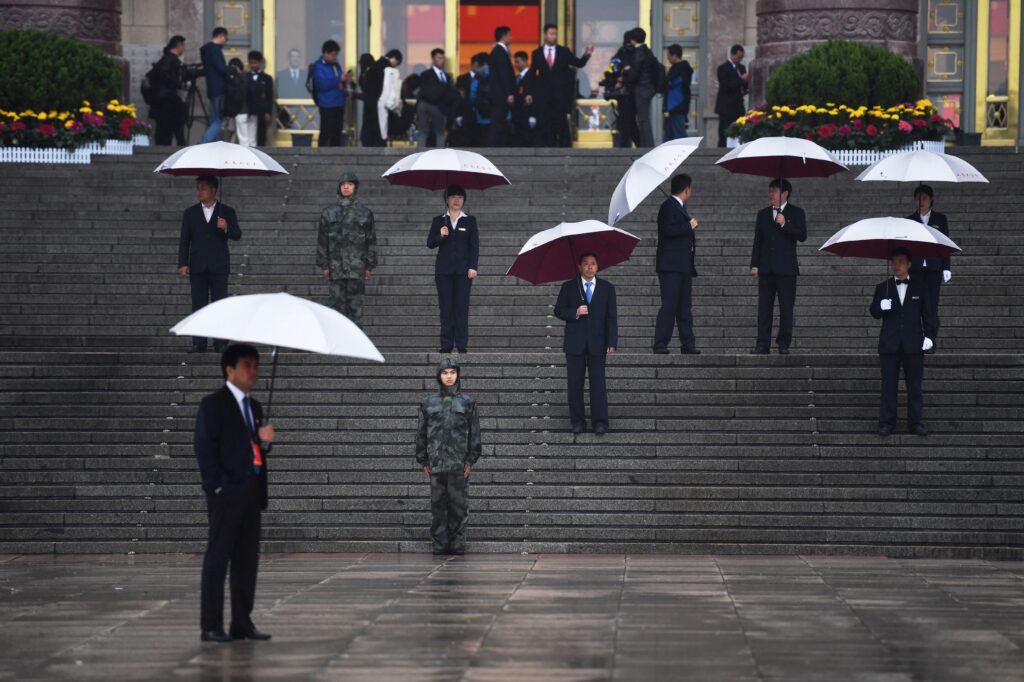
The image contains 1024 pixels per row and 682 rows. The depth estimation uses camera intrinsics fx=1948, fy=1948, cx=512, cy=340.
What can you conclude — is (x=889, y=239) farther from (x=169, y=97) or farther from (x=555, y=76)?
(x=169, y=97)

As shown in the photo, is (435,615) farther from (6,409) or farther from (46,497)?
(6,409)

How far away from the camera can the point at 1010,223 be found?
21.4 m

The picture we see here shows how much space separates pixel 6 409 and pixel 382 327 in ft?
13.7

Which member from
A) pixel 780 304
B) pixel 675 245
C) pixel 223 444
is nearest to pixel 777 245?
pixel 780 304

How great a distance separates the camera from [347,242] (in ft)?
60.4

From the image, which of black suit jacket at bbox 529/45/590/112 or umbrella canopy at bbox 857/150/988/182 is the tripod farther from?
umbrella canopy at bbox 857/150/988/182

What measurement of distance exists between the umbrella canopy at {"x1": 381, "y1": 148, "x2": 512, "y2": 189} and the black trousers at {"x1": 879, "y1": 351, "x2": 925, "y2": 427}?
4.33m

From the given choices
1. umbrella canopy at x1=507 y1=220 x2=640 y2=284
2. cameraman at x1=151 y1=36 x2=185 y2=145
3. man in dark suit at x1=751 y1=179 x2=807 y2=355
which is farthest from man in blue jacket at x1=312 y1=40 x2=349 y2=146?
umbrella canopy at x1=507 y1=220 x2=640 y2=284

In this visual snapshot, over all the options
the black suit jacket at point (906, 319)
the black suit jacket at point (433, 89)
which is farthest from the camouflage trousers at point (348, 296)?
the black suit jacket at point (433, 89)

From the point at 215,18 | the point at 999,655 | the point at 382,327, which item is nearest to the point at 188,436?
the point at 382,327

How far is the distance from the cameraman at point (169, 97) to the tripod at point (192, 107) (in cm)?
78

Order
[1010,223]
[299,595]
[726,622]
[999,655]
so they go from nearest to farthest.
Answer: [999,655] < [726,622] < [299,595] < [1010,223]

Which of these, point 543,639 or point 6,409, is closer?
point 543,639

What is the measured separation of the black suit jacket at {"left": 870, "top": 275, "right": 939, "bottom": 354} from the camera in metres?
16.2
